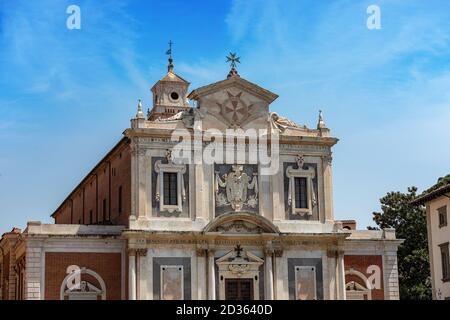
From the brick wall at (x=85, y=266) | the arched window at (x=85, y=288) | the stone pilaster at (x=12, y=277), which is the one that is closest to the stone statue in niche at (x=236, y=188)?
the brick wall at (x=85, y=266)

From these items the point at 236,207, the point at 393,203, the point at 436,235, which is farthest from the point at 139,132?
the point at 393,203

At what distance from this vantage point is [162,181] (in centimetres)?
4353

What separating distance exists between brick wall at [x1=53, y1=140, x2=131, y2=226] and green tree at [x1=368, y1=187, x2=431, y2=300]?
22.3 m

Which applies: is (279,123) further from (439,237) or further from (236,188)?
(439,237)

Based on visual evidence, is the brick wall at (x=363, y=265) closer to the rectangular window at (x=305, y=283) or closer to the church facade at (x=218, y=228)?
the church facade at (x=218, y=228)

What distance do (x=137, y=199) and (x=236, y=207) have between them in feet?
16.5

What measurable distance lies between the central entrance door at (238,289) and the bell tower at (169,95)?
58.0 ft

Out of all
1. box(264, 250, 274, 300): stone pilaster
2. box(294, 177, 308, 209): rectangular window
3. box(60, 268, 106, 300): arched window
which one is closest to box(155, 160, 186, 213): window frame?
box(60, 268, 106, 300): arched window

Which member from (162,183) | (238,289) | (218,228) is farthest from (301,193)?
(162,183)

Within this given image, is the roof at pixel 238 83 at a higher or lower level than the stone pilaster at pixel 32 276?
higher

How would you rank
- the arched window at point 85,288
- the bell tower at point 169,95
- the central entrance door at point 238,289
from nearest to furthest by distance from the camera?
the arched window at point 85,288 → the central entrance door at point 238,289 → the bell tower at point 169,95

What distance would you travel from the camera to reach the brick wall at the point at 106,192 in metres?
45.2

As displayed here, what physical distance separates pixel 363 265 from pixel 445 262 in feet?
16.9

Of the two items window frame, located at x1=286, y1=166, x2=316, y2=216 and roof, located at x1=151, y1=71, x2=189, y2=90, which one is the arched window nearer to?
window frame, located at x1=286, y1=166, x2=316, y2=216
